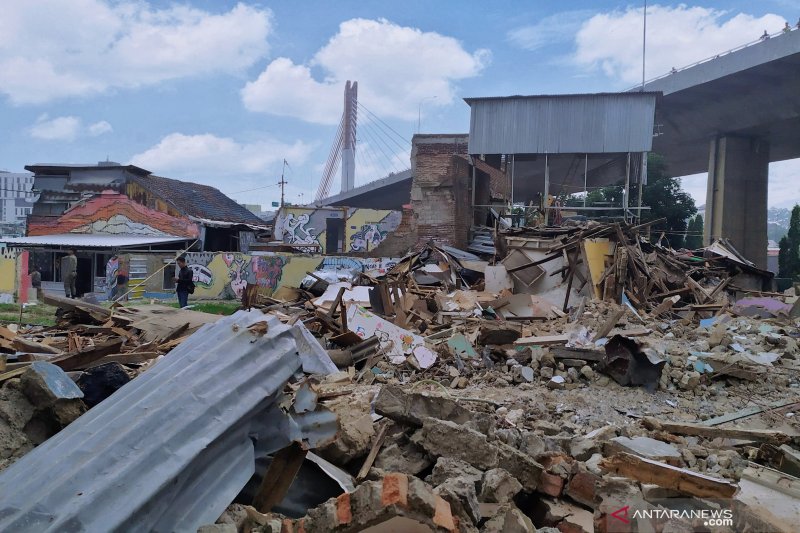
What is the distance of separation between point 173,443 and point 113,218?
1077 inches

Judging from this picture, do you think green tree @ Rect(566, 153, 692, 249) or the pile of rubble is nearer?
the pile of rubble

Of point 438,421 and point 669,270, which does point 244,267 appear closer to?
point 669,270

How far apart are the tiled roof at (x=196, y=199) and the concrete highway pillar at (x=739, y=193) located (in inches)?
1048

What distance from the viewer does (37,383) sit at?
3080 millimetres

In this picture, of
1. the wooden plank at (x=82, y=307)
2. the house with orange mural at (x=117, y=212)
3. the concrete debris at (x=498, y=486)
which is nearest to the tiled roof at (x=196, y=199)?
the house with orange mural at (x=117, y=212)

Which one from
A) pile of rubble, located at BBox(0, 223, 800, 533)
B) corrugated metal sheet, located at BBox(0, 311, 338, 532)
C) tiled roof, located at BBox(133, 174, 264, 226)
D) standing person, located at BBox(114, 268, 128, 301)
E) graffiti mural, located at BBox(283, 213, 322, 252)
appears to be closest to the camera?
corrugated metal sheet, located at BBox(0, 311, 338, 532)

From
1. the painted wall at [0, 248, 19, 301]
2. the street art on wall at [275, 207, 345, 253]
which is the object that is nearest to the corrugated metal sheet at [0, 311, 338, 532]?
the painted wall at [0, 248, 19, 301]

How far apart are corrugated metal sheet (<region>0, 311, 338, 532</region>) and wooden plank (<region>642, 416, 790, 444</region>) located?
3157 mm

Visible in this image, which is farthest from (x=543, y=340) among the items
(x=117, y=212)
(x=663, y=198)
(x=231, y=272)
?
(x=663, y=198)

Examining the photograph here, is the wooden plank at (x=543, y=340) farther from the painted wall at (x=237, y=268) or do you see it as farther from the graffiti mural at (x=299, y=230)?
the graffiti mural at (x=299, y=230)

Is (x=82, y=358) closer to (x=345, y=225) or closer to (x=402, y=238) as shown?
(x=402, y=238)

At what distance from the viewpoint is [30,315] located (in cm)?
1304

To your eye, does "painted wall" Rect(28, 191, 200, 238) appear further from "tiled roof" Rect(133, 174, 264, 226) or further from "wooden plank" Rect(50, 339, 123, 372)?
Answer: "wooden plank" Rect(50, 339, 123, 372)

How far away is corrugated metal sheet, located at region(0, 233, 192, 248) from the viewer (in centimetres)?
2270
